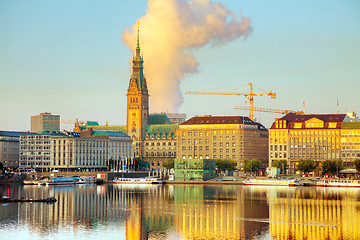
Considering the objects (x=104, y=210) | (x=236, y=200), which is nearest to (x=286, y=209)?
(x=236, y=200)

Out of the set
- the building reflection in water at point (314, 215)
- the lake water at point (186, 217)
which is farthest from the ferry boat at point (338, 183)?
the lake water at point (186, 217)

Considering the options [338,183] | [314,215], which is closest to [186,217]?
[314,215]

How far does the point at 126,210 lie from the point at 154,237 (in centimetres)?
3193

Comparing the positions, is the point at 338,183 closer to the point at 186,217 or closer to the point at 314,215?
the point at 314,215

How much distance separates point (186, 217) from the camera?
11031 centimetres

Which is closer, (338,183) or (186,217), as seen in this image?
(186,217)

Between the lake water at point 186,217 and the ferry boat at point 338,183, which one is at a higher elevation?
the ferry boat at point 338,183

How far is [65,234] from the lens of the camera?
307ft

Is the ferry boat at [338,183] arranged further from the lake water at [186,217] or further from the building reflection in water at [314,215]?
the lake water at [186,217]

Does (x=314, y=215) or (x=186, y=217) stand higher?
(x=314, y=215)

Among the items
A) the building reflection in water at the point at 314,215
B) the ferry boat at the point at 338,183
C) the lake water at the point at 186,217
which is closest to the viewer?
the building reflection in water at the point at 314,215

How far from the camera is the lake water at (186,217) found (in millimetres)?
92812

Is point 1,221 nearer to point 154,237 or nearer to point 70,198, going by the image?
point 154,237

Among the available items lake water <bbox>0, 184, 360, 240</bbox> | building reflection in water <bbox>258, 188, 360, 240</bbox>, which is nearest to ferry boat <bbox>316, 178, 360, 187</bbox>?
building reflection in water <bbox>258, 188, 360, 240</bbox>
